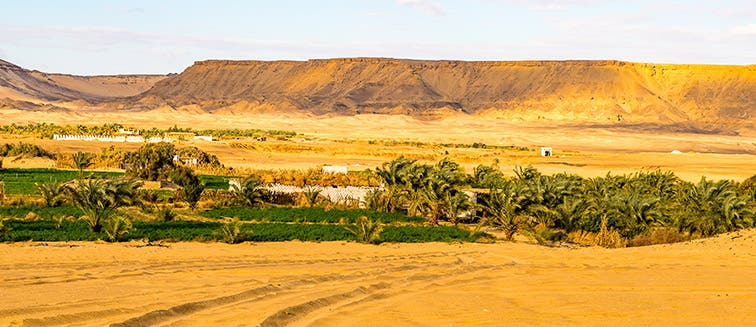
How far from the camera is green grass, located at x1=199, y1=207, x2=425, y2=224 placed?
28.6m

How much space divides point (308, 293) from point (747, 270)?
28.7 feet

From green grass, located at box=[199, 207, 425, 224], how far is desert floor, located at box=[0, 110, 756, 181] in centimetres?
2594

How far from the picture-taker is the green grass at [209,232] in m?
22.0

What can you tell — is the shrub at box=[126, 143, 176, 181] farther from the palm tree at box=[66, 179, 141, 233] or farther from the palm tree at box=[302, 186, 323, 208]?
the palm tree at box=[66, 179, 141, 233]

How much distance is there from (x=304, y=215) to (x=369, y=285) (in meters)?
14.5

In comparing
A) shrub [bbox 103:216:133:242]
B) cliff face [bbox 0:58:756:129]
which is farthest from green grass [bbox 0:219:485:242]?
cliff face [bbox 0:58:756:129]

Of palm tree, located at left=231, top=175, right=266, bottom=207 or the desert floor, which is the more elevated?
palm tree, located at left=231, top=175, right=266, bottom=207

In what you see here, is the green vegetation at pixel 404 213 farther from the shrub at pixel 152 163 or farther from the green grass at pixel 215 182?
the shrub at pixel 152 163

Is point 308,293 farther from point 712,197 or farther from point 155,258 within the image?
point 712,197

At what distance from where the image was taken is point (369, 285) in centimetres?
1520

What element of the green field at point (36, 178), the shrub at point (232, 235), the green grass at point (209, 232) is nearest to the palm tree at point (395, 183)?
the green grass at point (209, 232)

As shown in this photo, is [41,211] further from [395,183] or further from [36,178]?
[36,178]

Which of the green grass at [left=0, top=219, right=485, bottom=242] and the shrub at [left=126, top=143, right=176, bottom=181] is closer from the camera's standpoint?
the green grass at [left=0, top=219, right=485, bottom=242]

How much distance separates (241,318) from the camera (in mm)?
11898
